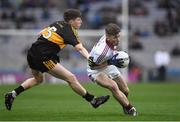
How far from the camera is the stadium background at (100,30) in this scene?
3516cm

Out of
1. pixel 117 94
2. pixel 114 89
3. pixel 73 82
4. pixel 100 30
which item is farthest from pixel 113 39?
pixel 100 30

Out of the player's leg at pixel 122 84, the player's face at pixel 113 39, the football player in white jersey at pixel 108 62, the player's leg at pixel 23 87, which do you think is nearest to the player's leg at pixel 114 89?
the football player in white jersey at pixel 108 62

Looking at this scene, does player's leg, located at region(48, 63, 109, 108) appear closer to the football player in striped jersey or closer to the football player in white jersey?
the football player in striped jersey

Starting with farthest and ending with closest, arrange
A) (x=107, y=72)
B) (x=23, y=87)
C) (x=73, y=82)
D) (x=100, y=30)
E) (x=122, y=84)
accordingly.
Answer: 1. (x=100, y=30)
2. (x=23, y=87)
3. (x=122, y=84)
4. (x=107, y=72)
5. (x=73, y=82)

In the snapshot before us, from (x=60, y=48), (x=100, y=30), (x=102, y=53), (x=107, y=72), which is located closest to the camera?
(x=102, y=53)

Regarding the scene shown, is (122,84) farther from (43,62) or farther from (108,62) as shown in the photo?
(43,62)

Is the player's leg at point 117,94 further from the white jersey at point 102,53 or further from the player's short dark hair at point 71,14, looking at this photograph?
the player's short dark hair at point 71,14

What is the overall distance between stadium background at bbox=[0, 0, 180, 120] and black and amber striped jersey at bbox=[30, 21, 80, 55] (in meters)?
20.2

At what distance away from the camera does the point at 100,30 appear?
36.0 meters

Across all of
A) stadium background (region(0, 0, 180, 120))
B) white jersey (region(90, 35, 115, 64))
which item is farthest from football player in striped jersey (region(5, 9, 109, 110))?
stadium background (region(0, 0, 180, 120))

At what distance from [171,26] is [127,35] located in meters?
2.95

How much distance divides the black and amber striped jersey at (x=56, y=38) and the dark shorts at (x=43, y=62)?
103mm

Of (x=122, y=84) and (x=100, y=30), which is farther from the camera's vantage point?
(x=100, y=30)

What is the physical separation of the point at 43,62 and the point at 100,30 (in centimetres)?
2158
